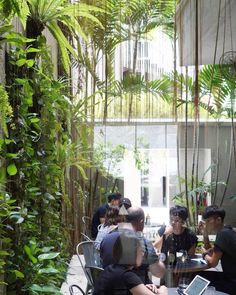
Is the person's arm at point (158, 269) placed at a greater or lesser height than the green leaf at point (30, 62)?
lesser

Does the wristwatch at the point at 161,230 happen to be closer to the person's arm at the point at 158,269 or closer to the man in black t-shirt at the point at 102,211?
the person's arm at the point at 158,269

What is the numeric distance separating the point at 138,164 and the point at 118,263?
65 centimetres

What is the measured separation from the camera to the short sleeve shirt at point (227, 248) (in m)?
2.91

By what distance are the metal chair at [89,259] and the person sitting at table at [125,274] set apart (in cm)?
12

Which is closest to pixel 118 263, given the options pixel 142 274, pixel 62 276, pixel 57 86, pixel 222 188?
pixel 142 274

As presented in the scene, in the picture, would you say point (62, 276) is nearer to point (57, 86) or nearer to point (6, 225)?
point (6, 225)

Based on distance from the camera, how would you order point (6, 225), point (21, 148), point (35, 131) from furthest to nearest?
point (35, 131) → point (21, 148) → point (6, 225)

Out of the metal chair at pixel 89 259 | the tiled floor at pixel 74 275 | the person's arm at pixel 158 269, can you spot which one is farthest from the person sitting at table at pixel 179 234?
the tiled floor at pixel 74 275

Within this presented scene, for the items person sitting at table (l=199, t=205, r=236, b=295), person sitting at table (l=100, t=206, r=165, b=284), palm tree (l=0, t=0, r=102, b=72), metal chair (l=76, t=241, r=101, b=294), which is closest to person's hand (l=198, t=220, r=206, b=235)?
person sitting at table (l=199, t=205, r=236, b=295)

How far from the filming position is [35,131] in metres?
2.78

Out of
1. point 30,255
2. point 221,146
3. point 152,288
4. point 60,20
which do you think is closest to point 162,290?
point 152,288

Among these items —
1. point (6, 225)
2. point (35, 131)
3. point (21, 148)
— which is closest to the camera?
point (6, 225)

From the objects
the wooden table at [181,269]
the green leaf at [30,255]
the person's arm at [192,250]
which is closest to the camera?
the green leaf at [30,255]

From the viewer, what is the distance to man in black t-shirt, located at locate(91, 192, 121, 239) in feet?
9.05
